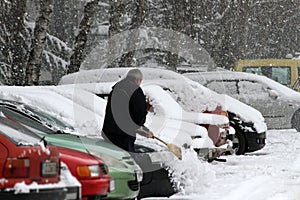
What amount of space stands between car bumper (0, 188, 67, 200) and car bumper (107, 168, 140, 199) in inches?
43.5

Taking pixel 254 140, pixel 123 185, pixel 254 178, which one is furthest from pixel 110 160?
pixel 254 140

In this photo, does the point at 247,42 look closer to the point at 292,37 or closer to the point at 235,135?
the point at 292,37

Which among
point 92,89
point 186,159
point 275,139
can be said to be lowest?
point 275,139

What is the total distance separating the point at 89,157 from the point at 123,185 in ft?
2.01

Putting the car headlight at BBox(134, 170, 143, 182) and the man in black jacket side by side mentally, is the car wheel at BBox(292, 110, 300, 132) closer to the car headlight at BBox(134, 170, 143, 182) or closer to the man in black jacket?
the man in black jacket

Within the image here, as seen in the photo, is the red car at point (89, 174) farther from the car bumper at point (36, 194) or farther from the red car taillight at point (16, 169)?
the red car taillight at point (16, 169)

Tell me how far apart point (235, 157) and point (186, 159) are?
457cm

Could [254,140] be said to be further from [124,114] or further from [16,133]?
→ [16,133]

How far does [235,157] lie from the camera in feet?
43.5

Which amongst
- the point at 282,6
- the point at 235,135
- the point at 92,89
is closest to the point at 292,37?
the point at 282,6

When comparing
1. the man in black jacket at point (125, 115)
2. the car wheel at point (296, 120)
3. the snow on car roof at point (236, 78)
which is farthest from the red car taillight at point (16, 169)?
the car wheel at point (296, 120)

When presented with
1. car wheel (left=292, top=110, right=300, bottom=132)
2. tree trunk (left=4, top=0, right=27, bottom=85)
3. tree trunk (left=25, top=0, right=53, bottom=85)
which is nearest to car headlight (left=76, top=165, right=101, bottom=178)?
tree trunk (left=25, top=0, right=53, bottom=85)

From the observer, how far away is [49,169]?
230 inches

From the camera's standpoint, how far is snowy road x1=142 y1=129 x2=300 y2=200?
8805mm
